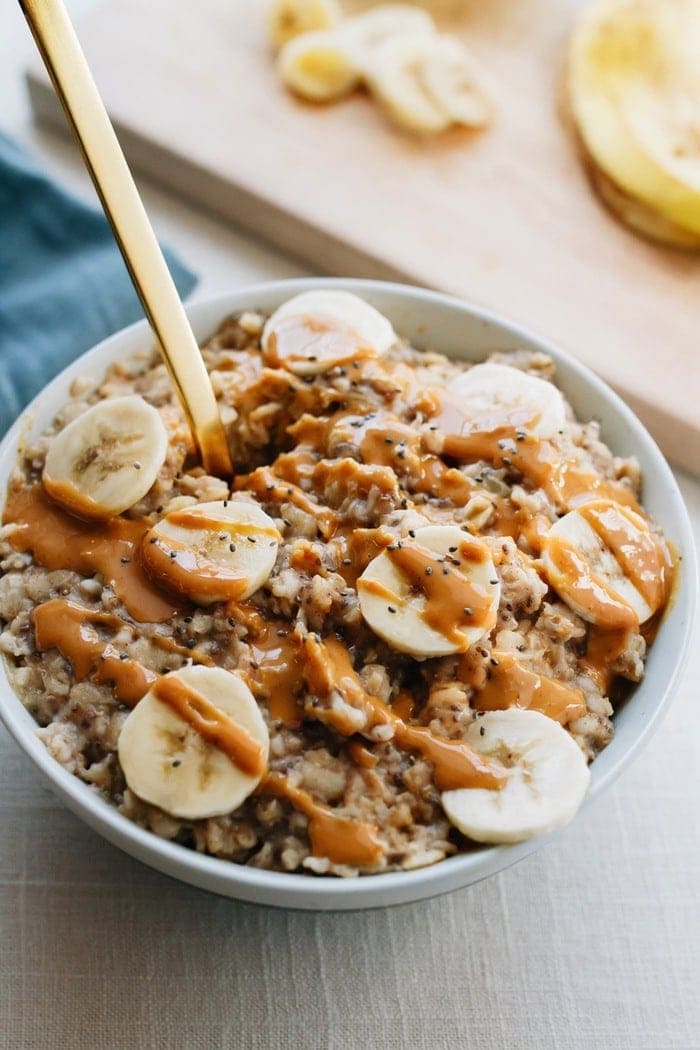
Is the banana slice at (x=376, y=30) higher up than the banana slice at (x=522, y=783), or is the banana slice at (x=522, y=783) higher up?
the banana slice at (x=376, y=30)

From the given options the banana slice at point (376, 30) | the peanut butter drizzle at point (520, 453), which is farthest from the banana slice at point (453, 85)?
the peanut butter drizzle at point (520, 453)

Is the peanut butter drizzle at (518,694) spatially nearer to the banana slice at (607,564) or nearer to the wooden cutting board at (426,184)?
the banana slice at (607,564)

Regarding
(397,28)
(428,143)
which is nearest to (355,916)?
(428,143)

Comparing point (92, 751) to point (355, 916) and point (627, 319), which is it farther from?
point (627, 319)

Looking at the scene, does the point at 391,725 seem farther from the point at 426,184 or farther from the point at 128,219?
the point at 426,184

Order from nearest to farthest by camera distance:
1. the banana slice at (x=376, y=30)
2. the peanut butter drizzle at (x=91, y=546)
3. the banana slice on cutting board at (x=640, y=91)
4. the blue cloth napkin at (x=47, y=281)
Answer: the peanut butter drizzle at (x=91, y=546), the blue cloth napkin at (x=47, y=281), the banana slice on cutting board at (x=640, y=91), the banana slice at (x=376, y=30)
